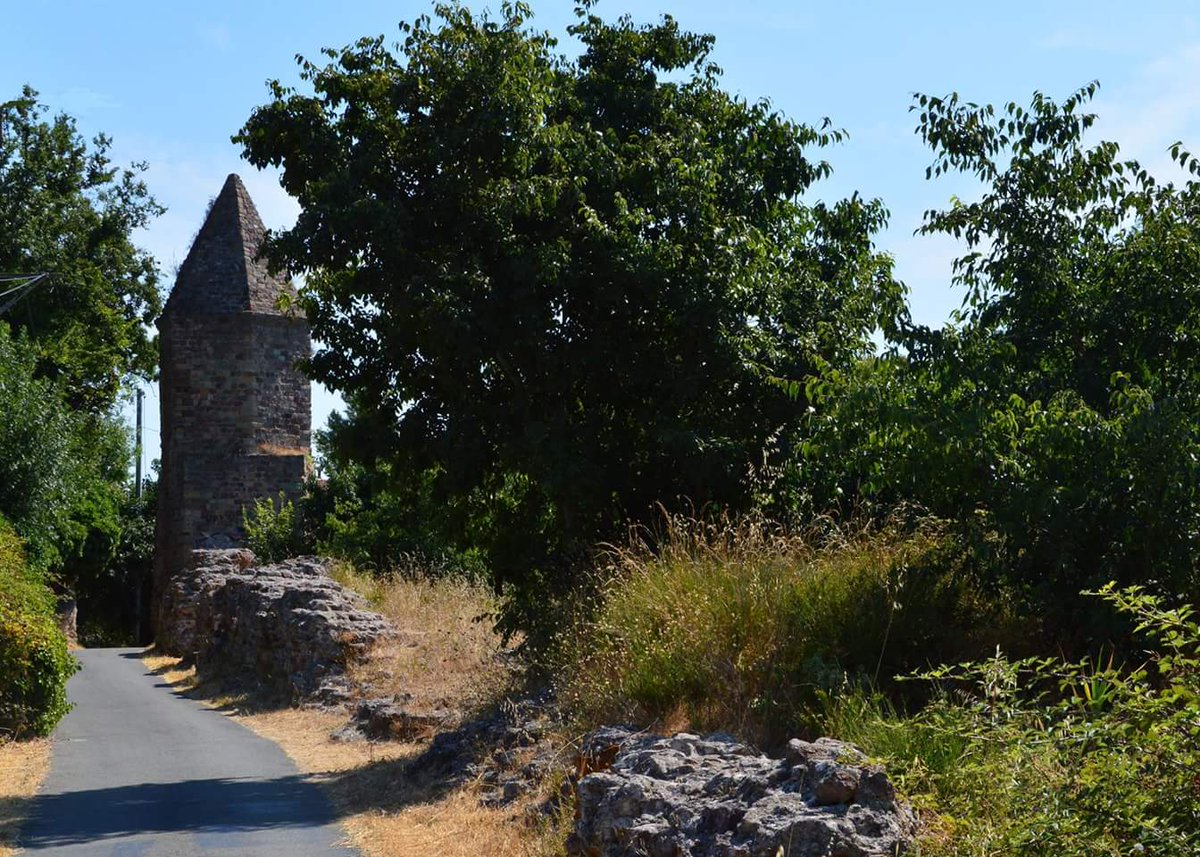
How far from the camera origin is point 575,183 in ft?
42.0

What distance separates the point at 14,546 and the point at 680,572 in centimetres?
1249

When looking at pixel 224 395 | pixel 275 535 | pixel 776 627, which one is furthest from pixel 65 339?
pixel 776 627

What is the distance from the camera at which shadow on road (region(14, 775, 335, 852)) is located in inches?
389

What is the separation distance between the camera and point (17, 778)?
1248 cm

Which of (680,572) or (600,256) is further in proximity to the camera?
(600,256)

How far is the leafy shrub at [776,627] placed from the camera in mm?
8164

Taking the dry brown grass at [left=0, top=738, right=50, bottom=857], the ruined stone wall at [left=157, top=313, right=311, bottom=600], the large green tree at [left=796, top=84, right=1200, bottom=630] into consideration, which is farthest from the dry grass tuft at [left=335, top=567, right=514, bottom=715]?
the ruined stone wall at [left=157, top=313, right=311, bottom=600]

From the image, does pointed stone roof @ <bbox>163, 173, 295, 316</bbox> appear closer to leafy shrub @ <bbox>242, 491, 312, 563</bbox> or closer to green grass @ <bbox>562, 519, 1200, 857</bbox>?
leafy shrub @ <bbox>242, 491, 312, 563</bbox>

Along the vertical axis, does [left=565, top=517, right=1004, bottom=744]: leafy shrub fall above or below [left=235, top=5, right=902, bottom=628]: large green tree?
below

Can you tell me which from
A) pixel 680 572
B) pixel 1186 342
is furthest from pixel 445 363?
pixel 1186 342

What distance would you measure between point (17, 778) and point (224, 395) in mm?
24144

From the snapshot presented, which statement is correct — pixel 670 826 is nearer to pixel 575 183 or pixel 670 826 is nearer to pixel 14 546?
pixel 575 183

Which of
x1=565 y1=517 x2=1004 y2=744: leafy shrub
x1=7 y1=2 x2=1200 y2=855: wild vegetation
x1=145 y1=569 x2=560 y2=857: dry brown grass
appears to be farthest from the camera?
x1=145 y1=569 x2=560 y2=857: dry brown grass

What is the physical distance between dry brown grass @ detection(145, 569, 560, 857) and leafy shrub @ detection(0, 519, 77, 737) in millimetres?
2457
